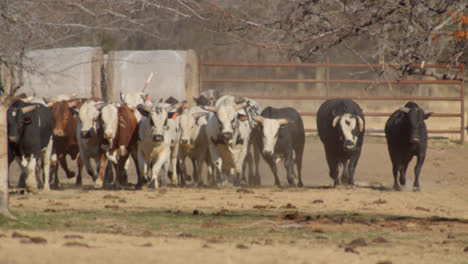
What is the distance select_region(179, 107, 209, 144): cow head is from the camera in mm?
16641

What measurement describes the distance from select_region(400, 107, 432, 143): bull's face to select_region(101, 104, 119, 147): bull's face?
5.64 meters

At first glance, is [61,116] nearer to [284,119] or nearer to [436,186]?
[284,119]

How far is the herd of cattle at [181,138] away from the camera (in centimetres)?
1507

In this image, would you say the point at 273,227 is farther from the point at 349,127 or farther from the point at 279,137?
the point at 279,137

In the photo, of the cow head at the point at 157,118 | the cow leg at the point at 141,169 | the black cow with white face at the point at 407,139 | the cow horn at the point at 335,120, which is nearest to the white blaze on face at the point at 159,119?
the cow head at the point at 157,118

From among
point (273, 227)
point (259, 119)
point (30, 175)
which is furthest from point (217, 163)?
point (273, 227)

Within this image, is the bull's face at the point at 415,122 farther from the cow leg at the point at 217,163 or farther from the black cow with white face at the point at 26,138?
the black cow with white face at the point at 26,138

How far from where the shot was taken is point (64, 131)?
53.1ft

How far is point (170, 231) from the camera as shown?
9.52 metres

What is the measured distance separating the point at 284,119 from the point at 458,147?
21.9 ft

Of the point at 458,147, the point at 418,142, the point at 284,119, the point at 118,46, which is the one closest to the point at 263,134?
the point at 284,119

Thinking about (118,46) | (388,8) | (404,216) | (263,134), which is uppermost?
(118,46)

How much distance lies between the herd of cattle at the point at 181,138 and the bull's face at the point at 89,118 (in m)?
0.02

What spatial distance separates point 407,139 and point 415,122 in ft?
1.20
